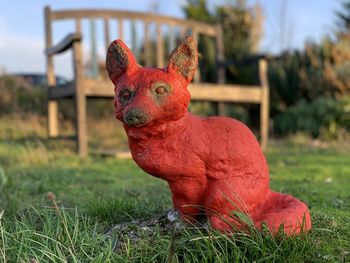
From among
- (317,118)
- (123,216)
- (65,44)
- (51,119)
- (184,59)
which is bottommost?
(317,118)

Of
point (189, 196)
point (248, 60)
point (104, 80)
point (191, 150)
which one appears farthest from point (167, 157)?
point (248, 60)

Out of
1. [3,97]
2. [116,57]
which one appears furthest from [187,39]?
[3,97]

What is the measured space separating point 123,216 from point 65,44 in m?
3.01

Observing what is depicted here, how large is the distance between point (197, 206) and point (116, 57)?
649 mm

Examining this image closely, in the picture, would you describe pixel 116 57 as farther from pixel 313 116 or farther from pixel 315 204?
pixel 313 116

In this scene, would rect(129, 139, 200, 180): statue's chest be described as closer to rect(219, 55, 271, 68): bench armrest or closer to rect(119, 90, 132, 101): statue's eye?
rect(119, 90, 132, 101): statue's eye

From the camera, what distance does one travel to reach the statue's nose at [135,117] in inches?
60.7

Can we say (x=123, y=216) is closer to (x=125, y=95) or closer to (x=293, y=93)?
(x=125, y=95)

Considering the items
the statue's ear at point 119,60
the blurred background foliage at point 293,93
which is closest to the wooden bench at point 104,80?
the blurred background foliage at point 293,93

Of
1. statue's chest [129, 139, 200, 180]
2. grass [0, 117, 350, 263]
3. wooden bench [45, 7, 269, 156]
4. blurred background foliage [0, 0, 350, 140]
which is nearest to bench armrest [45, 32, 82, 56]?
wooden bench [45, 7, 269, 156]

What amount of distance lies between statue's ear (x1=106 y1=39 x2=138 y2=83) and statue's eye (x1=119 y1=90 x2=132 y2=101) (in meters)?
0.09

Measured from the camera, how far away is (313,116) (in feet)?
24.0

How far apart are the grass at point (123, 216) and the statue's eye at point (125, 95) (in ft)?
1.62

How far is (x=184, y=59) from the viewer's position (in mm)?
1660
